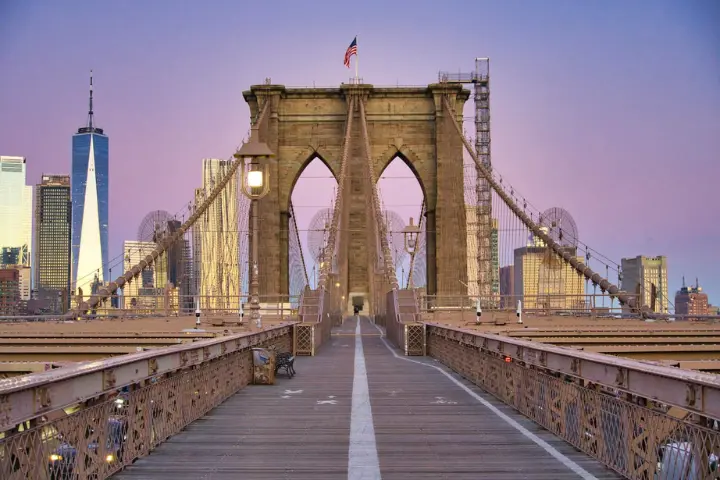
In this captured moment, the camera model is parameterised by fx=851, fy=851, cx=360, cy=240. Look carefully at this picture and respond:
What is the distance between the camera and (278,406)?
13406 millimetres

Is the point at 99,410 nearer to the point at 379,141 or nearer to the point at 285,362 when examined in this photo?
the point at 285,362

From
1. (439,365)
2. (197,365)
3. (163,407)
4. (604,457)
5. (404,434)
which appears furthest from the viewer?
(439,365)

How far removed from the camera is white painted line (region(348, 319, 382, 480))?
321 inches

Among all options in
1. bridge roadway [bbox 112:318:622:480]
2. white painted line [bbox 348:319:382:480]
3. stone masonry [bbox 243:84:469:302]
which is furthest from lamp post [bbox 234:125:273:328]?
stone masonry [bbox 243:84:469:302]

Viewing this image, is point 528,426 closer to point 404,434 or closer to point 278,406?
point 404,434

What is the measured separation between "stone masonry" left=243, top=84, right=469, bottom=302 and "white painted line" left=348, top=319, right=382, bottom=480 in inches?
2369

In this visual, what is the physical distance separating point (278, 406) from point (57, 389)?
7052 mm

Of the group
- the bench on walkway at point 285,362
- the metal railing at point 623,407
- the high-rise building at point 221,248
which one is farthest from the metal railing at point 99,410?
the high-rise building at point 221,248

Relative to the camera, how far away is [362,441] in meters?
9.97

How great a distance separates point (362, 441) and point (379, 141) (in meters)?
69.5

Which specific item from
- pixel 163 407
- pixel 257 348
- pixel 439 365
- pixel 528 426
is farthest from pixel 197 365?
pixel 439 365

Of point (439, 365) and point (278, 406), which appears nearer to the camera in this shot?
point (278, 406)

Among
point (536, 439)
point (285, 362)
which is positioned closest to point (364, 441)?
point (536, 439)

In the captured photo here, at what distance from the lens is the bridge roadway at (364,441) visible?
820 cm
